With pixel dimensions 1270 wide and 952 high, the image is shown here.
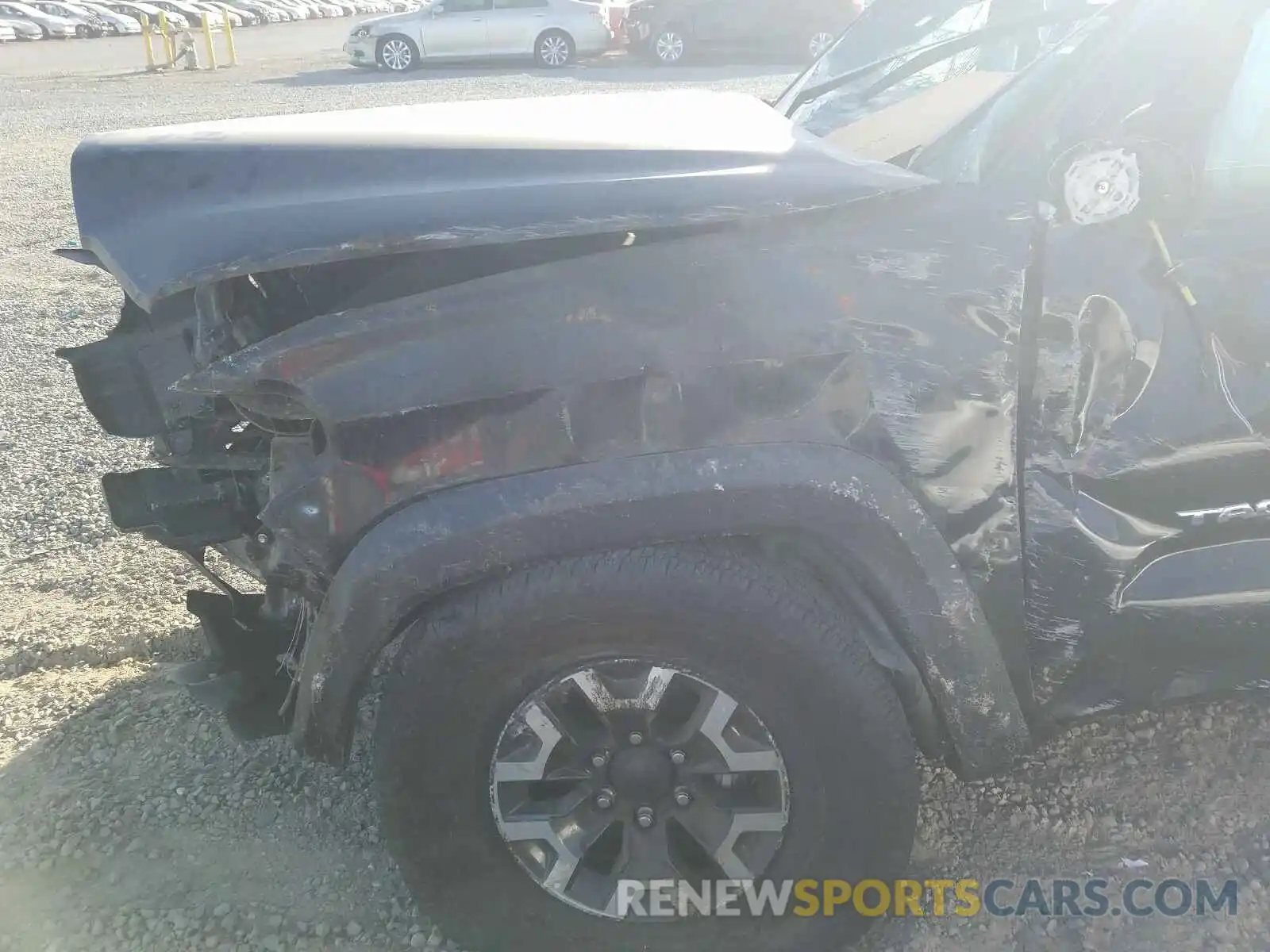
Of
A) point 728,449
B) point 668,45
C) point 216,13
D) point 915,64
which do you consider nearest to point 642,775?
point 728,449

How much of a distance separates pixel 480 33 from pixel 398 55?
1.42 m

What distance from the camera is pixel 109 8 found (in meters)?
28.8

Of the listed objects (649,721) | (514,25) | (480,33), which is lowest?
(649,721)

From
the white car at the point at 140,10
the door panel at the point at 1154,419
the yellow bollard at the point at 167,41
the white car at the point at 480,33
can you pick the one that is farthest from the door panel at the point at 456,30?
the door panel at the point at 1154,419

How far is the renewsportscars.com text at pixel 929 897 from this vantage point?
202 centimetres

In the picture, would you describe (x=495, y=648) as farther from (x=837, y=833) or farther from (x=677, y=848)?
(x=837, y=833)

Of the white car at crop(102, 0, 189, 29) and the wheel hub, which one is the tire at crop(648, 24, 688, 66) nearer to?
the white car at crop(102, 0, 189, 29)

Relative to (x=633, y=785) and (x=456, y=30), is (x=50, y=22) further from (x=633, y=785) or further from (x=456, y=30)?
(x=633, y=785)

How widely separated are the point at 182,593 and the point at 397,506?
2069 mm

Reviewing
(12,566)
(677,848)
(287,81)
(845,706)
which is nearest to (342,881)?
(677,848)

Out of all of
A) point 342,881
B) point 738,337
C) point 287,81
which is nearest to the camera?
point 738,337

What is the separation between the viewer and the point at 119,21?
26.6 m

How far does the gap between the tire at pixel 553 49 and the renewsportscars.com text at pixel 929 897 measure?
54.1ft

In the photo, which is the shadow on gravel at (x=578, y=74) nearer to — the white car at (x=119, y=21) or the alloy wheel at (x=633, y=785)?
the white car at (x=119, y=21)
